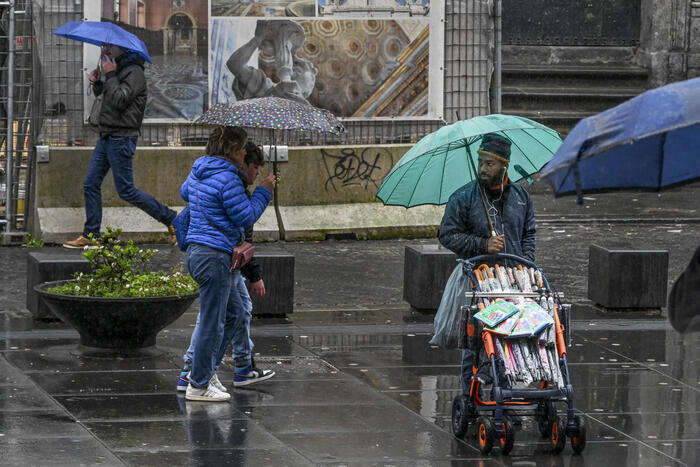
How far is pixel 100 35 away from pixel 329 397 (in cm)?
556

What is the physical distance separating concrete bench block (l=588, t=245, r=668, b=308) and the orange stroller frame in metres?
3.90

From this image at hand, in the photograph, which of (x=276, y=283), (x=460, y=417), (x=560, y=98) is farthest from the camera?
(x=560, y=98)

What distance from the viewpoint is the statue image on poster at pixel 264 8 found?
44.9 feet

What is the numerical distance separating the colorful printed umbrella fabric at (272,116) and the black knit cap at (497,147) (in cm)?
132

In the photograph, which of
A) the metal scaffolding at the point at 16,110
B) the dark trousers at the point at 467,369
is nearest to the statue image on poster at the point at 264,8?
the metal scaffolding at the point at 16,110

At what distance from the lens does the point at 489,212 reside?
7207 mm

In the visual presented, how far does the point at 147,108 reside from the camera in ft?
45.1

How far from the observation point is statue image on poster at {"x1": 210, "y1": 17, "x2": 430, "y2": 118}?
13742 mm

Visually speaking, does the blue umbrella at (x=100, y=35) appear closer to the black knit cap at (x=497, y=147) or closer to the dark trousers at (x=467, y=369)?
the black knit cap at (x=497, y=147)

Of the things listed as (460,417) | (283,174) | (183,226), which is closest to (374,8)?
(283,174)

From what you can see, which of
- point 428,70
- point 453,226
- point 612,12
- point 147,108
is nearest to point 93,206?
point 147,108

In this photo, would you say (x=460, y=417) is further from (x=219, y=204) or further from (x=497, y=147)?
(x=219, y=204)

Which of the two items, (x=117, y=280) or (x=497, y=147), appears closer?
(x=497, y=147)

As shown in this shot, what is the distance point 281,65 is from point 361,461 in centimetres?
809
